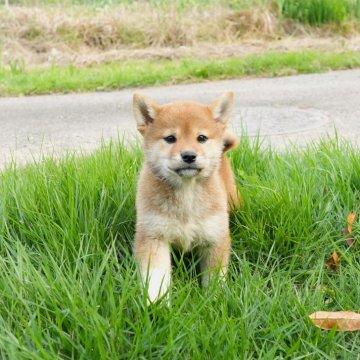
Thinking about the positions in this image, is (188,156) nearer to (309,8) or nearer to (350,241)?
(350,241)

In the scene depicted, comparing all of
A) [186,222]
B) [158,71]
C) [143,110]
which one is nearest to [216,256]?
[186,222]

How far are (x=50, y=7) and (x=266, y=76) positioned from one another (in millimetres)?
5274

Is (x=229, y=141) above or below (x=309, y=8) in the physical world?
below

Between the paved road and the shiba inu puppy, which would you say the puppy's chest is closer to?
the shiba inu puppy

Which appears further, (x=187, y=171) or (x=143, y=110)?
(x=143, y=110)

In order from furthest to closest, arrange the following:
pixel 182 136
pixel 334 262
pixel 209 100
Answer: pixel 209 100 → pixel 334 262 → pixel 182 136

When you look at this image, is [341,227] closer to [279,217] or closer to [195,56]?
[279,217]

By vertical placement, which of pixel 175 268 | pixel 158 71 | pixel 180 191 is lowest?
pixel 175 268

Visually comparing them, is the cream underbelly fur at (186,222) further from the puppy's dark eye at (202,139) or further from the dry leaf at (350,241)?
the dry leaf at (350,241)

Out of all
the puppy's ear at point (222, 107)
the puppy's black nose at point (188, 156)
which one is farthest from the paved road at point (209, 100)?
the puppy's black nose at point (188, 156)

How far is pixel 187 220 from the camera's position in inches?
115

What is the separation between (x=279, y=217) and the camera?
3.23 m

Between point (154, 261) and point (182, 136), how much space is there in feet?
2.10

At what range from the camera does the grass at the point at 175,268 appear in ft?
7.28
